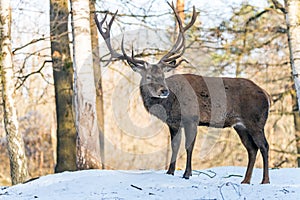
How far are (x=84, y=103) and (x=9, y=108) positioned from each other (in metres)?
1.32

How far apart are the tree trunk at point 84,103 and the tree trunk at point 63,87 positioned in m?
2.18

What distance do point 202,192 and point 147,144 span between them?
15.5 m

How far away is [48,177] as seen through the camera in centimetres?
689

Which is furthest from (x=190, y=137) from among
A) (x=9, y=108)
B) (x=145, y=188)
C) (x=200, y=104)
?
(x=9, y=108)

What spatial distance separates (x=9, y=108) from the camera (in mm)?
8320

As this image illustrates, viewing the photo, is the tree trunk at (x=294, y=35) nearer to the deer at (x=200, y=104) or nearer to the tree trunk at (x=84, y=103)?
the deer at (x=200, y=104)

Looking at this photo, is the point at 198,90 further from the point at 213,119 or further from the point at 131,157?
the point at 131,157

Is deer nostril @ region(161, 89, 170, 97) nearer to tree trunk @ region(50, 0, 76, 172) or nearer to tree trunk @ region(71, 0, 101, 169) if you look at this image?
tree trunk @ region(71, 0, 101, 169)

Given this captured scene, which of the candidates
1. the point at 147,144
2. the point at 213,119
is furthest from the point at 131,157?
the point at 213,119

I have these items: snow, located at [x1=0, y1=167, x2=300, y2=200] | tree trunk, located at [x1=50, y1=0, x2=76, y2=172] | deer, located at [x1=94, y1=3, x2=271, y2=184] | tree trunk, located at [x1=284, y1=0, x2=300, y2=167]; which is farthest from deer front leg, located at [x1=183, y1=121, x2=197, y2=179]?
tree trunk, located at [x1=50, y1=0, x2=76, y2=172]

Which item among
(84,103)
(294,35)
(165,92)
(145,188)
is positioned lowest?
(145,188)

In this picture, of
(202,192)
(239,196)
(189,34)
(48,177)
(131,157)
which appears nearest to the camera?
(239,196)

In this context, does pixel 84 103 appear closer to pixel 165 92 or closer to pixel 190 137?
pixel 165 92

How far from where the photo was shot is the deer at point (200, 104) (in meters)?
7.03
